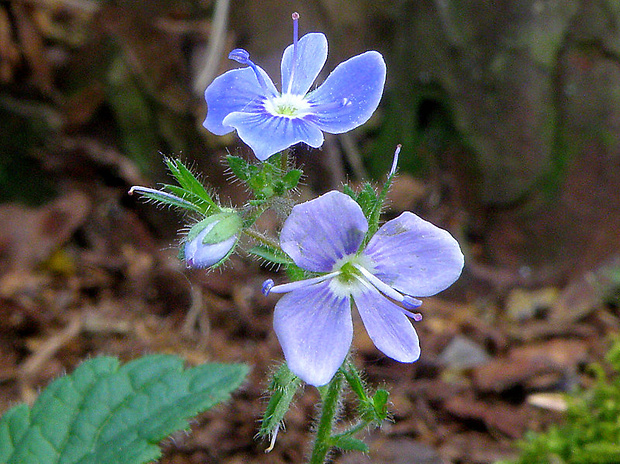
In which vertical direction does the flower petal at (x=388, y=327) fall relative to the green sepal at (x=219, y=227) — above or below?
below

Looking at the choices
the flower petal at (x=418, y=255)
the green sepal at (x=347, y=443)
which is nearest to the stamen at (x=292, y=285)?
the flower petal at (x=418, y=255)

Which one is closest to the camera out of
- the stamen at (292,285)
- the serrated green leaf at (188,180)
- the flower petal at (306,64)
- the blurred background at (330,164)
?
the stamen at (292,285)

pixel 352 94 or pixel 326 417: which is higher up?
pixel 352 94

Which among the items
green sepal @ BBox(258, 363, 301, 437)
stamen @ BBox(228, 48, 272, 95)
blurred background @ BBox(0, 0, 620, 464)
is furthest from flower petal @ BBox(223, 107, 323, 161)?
blurred background @ BBox(0, 0, 620, 464)

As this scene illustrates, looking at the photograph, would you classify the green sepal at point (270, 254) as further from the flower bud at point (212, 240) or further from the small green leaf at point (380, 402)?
the small green leaf at point (380, 402)

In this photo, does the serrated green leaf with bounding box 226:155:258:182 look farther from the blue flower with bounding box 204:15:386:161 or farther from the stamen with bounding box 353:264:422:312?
the stamen with bounding box 353:264:422:312

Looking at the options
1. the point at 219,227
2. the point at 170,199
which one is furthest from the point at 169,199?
the point at 219,227

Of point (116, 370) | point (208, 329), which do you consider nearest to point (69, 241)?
point (208, 329)

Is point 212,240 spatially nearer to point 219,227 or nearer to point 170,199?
point 219,227
